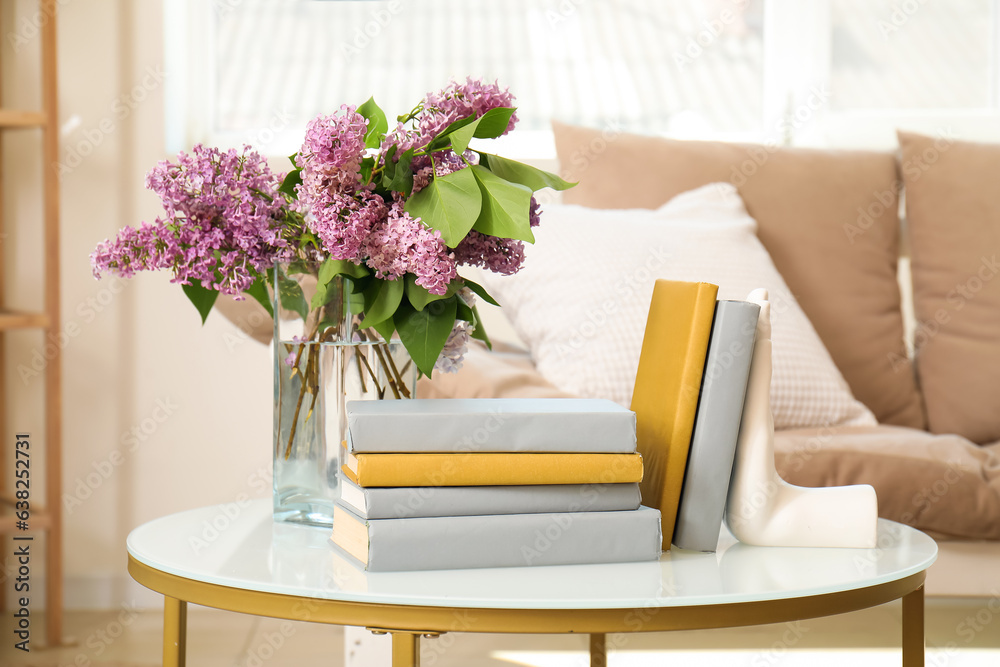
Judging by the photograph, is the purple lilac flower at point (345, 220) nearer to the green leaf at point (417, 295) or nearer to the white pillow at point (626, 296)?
the green leaf at point (417, 295)

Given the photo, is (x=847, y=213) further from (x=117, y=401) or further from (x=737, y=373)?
(x=117, y=401)

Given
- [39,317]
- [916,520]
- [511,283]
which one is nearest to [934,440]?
Result: [916,520]

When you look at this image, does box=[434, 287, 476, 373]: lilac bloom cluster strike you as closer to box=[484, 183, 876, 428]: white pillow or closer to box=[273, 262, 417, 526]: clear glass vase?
box=[273, 262, 417, 526]: clear glass vase

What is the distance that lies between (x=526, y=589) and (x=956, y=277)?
1.42m

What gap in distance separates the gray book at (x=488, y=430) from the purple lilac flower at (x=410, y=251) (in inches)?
4.3

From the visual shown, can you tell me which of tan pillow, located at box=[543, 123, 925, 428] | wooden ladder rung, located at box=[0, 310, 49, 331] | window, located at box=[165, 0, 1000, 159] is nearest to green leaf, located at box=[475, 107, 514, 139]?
tan pillow, located at box=[543, 123, 925, 428]

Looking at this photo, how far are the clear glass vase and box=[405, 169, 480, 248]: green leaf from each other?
12 centimetres

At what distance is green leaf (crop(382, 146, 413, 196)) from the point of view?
0.77 meters

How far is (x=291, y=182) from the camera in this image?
0.83 metres

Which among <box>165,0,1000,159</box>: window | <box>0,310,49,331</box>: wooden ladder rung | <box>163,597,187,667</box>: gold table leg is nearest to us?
<box>163,597,187,667</box>: gold table leg

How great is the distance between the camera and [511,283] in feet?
4.90

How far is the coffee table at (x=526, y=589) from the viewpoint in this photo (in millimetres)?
580

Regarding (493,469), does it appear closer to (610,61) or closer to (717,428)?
(717,428)

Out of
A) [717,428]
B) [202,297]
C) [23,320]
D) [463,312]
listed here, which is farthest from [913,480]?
[23,320]
